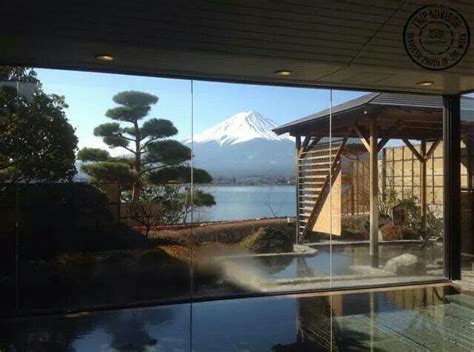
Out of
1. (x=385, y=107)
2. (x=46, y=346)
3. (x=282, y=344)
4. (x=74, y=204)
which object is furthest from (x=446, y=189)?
(x=46, y=346)

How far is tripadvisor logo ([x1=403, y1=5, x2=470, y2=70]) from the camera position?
11.4 feet

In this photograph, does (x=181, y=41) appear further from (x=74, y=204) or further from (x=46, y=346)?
(x=46, y=346)

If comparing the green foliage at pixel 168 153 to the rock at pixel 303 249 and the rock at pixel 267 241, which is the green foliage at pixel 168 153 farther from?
the rock at pixel 303 249

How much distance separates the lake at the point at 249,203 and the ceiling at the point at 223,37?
4.42ft

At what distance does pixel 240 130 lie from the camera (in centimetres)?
537

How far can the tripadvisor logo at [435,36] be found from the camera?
3484 millimetres

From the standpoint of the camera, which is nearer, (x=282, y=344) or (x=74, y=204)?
(x=282, y=344)

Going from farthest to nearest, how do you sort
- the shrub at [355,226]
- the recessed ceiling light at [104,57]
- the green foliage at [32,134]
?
the shrub at [355,226], the green foliage at [32,134], the recessed ceiling light at [104,57]


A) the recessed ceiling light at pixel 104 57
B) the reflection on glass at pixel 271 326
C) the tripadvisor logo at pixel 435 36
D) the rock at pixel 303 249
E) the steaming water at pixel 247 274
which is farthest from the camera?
the rock at pixel 303 249

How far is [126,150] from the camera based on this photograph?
4875 mm

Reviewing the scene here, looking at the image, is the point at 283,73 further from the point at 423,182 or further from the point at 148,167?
the point at 423,182

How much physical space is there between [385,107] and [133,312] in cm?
394

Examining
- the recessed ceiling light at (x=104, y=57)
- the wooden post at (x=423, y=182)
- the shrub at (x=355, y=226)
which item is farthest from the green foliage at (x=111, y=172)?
the wooden post at (x=423, y=182)

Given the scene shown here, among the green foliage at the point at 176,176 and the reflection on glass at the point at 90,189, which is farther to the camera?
the green foliage at the point at 176,176
